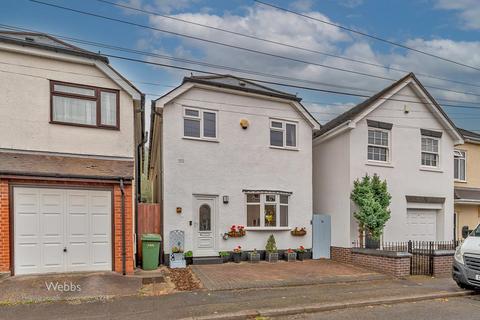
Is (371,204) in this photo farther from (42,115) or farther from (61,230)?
(42,115)

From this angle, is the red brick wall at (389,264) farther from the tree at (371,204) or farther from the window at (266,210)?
the window at (266,210)

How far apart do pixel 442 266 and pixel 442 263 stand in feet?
0.31

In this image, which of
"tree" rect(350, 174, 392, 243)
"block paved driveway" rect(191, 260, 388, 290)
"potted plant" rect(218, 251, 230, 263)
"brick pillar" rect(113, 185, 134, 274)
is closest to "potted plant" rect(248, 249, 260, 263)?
"block paved driveway" rect(191, 260, 388, 290)

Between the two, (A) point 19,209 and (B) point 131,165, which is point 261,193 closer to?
(B) point 131,165

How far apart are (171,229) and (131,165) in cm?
274

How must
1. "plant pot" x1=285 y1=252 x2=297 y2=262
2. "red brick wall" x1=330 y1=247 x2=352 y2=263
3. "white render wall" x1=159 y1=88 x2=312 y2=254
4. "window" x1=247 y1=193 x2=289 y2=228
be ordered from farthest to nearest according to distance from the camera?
"window" x1=247 y1=193 x2=289 y2=228, "plant pot" x1=285 y1=252 x2=297 y2=262, "red brick wall" x1=330 y1=247 x2=352 y2=263, "white render wall" x1=159 y1=88 x2=312 y2=254

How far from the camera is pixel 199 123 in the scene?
48.3 feet

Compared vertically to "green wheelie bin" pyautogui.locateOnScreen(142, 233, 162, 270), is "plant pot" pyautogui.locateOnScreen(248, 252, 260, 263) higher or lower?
lower

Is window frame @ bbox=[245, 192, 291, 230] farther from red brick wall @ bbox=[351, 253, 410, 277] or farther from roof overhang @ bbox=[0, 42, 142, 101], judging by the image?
roof overhang @ bbox=[0, 42, 142, 101]

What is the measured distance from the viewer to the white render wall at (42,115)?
11.8 metres

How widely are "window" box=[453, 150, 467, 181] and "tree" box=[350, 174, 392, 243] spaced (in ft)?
24.8

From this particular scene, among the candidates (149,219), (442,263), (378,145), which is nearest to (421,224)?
(378,145)

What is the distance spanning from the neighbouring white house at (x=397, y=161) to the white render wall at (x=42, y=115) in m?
8.65

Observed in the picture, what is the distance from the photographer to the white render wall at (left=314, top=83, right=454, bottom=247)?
16.1 meters
